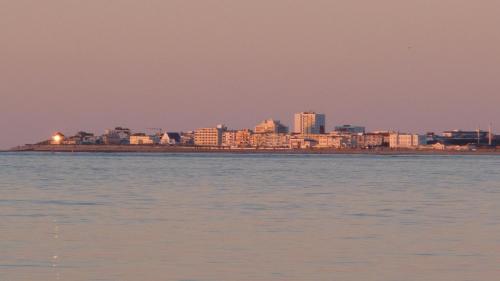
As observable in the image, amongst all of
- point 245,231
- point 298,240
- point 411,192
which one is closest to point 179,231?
point 245,231

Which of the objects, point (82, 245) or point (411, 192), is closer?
point (82, 245)

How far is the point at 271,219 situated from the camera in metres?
27.9

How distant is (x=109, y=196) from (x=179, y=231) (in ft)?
43.8

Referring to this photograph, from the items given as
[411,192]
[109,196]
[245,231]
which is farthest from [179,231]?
[411,192]

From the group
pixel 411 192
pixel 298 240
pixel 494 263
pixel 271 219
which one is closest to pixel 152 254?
pixel 298 240

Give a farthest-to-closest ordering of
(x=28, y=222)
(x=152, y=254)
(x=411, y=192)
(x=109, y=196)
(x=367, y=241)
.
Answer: (x=411, y=192) < (x=109, y=196) < (x=28, y=222) < (x=367, y=241) < (x=152, y=254)

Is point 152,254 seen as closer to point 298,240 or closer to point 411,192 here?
point 298,240

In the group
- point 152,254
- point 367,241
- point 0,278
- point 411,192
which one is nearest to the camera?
point 0,278

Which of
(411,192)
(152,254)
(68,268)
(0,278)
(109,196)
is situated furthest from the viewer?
(411,192)

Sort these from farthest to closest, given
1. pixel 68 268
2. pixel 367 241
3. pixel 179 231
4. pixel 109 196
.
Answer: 1. pixel 109 196
2. pixel 179 231
3. pixel 367 241
4. pixel 68 268

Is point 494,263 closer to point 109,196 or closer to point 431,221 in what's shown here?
point 431,221

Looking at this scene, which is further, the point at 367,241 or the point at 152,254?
the point at 367,241

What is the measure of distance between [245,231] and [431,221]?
5.39m

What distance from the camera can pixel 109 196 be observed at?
37.6m
